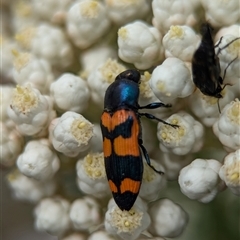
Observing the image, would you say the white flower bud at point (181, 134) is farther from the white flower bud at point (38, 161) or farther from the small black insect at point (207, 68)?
the white flower bud at point (38, 161)

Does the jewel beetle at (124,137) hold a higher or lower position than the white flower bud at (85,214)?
higher

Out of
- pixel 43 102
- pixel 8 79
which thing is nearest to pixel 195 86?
pixel 43 102

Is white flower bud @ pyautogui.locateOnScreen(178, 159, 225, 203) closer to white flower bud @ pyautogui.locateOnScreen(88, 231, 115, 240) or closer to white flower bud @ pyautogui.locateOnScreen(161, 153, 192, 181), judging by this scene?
white flower bud @ pyautogui.locateOnScreen(161, 153, 192, 181)

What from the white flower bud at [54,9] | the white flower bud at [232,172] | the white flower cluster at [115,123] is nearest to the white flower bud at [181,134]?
the white flower cluster at [115,123]

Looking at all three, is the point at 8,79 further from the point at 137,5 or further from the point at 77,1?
the point at 137,5

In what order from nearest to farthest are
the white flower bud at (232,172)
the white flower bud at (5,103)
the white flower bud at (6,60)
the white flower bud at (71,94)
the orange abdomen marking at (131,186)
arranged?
the white flower bud at (232,172) < the orange abdomen marking at (131,186) < the white flower bud at (71,94) < the white flower bud at (5,103) < the white flower bud at (6,60)

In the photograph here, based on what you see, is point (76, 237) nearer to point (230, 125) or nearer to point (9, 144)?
point (9, 144)

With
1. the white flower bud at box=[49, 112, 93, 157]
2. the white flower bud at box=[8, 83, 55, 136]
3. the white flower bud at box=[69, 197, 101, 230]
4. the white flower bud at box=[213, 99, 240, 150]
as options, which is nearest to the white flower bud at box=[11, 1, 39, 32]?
the white flower bud at box=[8, 83, 55, 136]
